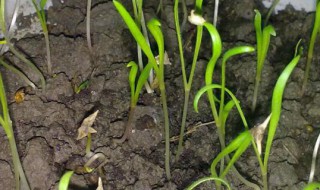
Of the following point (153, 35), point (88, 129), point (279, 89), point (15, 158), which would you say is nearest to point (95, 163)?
point (88, 129)

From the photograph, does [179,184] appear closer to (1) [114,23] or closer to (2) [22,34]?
(1) [114,23]

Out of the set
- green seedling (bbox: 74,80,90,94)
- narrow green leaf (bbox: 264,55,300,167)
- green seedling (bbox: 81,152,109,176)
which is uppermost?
narrow green leaf (bbox: 264,55,300,167)

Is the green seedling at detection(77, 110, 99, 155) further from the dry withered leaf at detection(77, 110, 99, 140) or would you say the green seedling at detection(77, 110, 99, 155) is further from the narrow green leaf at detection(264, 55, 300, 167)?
the narrow green leaf at detection(264, 55, 300, 167)

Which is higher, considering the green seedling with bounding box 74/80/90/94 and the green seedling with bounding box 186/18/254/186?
the green seedling with bounding box 186/18/254/186

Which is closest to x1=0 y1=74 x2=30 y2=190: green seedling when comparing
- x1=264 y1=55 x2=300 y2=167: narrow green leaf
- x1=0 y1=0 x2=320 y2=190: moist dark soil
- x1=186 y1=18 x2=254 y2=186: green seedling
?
x1=0 y1=0 x2=320 y2=190: moist dark soil

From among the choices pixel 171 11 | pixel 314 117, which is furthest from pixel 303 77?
pixel 171 11

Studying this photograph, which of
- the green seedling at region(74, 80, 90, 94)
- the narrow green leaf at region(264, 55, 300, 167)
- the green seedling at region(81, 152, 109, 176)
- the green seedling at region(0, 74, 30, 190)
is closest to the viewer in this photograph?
the narrow green leaf at region(264, 55, 300, 167)

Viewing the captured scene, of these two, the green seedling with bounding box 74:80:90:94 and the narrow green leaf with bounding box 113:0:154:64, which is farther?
the green seedling with bounding box 74:80:90:94

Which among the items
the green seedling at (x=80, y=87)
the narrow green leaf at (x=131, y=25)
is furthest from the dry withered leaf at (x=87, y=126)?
the narrow green leaf at (x=131, y=25)

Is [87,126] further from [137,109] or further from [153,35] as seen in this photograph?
[153,35]
